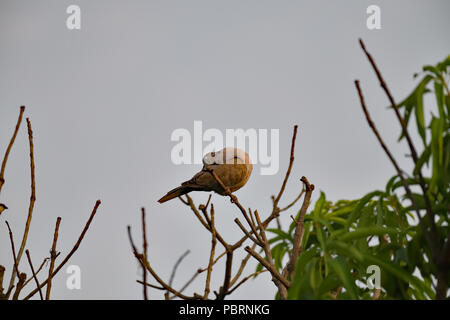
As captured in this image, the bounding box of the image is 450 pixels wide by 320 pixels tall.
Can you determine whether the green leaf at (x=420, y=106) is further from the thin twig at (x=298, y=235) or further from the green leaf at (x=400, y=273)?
the thin twig at (x=298, y=235)

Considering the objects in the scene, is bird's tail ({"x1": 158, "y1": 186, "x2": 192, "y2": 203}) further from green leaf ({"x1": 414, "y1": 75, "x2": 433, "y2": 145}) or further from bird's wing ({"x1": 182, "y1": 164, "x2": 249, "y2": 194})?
green leaf ({"x1": 414, "y1": 75, "x2": 433, "y2": 145})

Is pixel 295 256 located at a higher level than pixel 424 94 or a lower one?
lower

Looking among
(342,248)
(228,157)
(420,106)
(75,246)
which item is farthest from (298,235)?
(228,157)

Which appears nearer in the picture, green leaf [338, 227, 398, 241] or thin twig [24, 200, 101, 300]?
thin twig [24, 200, 101, 300]

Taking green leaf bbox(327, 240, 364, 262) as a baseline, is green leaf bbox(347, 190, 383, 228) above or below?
above

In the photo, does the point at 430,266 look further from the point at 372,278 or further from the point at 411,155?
the point at 411,155

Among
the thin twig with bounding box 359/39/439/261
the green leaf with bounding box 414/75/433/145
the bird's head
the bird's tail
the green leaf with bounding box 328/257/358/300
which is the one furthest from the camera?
the bird's tail

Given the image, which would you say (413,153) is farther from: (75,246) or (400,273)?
(75,246)

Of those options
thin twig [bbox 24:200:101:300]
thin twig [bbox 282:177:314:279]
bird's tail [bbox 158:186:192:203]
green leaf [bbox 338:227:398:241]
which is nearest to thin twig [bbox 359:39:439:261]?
green leaf [bbox 338:227:398:241]

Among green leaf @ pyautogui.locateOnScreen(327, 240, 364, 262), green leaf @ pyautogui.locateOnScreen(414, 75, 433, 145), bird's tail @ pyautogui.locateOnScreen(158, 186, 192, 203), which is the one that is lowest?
green leaf @ pyautogui.locateOnScreen(327, 240, 364, 262)

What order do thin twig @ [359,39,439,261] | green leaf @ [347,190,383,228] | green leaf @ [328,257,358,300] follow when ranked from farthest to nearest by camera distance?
green leaf @ [347,190,383,228], green leaf @ [328,257,358,300], thin twig @ [359,39,439,261]

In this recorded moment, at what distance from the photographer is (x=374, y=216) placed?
1.97 meters
